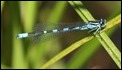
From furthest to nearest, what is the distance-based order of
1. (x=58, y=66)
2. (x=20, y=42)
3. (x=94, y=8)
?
(x=94, y=8), (x=58, y=66), (x=20, y=42)

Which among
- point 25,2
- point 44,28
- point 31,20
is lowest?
point 44,28

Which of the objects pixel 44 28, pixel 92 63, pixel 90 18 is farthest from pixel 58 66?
pixel 90 18

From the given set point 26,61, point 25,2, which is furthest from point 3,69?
point 25,2

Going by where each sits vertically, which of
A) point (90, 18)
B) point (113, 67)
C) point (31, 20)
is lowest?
point (113, 67)

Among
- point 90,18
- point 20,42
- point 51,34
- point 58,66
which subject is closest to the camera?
point 90,18

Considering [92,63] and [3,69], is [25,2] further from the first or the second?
[92,63]

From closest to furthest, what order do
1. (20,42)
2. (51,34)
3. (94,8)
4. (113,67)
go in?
1. (51,34)
2. (20,42)
3. (113,67)
4. (94,8)

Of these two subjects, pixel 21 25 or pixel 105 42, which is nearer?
pixel 105 42

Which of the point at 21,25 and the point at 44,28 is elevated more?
the point at 21,25

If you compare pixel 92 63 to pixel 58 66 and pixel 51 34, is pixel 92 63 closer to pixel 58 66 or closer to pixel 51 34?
pixel 58 66
